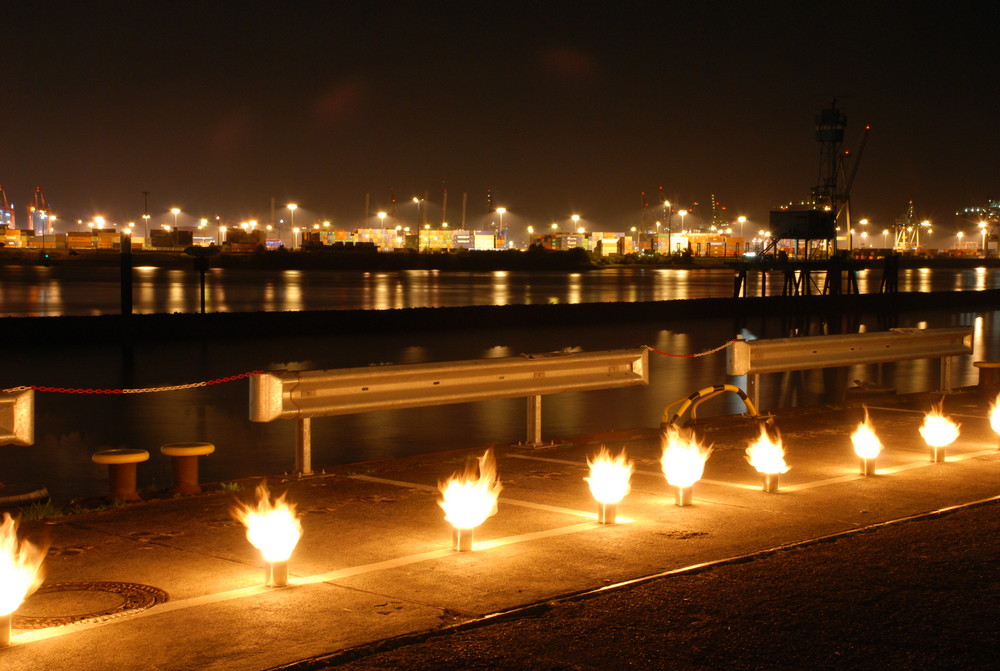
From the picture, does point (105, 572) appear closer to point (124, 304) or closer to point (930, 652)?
point (930, 652)

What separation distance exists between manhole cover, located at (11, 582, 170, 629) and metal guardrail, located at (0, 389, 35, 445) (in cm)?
192

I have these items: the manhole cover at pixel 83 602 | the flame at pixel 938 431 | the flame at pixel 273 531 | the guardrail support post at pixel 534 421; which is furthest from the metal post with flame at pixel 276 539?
the flame at pixel 938 431

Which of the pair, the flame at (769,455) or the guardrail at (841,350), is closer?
the flame at (769,455)

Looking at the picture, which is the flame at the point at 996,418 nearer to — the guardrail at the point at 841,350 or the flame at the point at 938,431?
the flame at the point at 938,431

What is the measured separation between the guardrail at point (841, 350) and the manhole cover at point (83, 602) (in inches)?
298

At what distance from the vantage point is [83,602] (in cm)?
601

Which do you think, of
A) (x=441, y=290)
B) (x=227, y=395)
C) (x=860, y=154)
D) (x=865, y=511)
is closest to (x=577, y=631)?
(x=865, y=511)

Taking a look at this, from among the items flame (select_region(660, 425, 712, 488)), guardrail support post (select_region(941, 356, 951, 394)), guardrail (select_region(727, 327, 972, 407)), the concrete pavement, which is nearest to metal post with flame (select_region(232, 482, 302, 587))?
the concrete pavement

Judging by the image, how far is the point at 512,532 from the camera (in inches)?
302

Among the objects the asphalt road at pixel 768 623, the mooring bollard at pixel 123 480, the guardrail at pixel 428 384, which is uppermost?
the guardrail at pixel 428 384

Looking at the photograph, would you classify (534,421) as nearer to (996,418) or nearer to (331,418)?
(331,418)

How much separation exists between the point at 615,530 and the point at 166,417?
869 centimetres

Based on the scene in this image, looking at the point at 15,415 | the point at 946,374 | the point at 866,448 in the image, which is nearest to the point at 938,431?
the point at 866,448

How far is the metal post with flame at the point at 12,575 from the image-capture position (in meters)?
5.29
